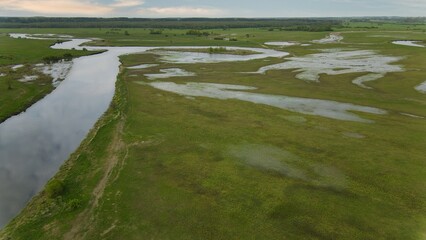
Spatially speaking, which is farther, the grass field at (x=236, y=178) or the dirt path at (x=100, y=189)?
the grass field at (x=236, y=178)

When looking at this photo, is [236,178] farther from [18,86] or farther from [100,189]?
[18,86]

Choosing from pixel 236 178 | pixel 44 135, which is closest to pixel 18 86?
pixel 44 135

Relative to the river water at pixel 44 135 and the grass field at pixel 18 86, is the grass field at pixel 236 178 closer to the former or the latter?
the river water at pixel 44 135

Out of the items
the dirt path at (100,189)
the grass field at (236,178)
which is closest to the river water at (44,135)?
the grass field at (236,178)

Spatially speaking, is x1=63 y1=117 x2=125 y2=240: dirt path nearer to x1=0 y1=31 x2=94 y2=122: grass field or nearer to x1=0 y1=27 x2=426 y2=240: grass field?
x1=0 y1=27 x2=426 y2=240: grass field

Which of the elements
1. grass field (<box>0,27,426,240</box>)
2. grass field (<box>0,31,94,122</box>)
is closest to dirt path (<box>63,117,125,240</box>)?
grass field (<box>0,27,426,240</box>)

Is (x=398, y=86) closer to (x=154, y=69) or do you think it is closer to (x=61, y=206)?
(x=154, y=69)

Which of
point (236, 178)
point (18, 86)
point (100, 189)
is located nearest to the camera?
point (100, 189)
